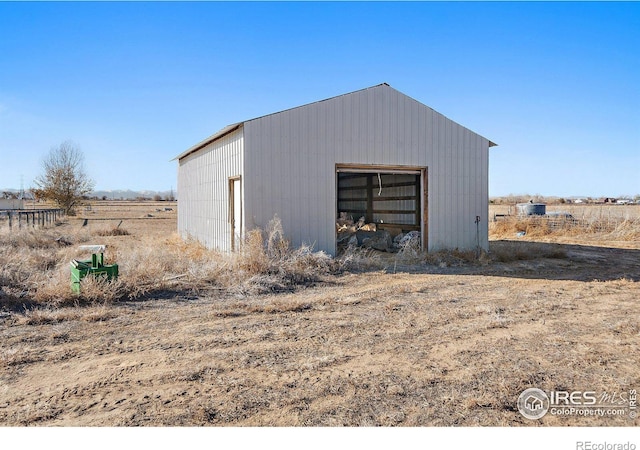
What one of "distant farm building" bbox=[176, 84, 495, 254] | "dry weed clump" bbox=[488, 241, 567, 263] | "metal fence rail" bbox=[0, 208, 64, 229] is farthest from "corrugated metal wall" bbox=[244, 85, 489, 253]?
"metal fence rail" bbox=[0, 208, 64, 229]

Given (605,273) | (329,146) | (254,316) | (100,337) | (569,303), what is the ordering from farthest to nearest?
(329,146) → (605,273) → (569,303) → (254,316) → (100,337)

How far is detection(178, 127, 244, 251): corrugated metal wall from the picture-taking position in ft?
38.3

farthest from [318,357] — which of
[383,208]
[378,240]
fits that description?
[383,208]

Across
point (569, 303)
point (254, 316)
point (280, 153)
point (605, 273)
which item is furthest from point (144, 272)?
point (605, 273)

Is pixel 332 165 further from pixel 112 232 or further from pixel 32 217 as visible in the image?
pixel 32 217

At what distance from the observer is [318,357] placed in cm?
495

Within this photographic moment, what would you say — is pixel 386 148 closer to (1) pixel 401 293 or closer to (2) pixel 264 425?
(1) pixel 401 293

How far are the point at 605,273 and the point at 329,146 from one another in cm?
696

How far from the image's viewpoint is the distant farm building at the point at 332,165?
1093cm

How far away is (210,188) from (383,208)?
670 cm

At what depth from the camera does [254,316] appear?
22.0 ft

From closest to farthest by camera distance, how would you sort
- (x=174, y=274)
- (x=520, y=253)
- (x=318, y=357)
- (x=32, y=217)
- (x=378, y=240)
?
(x=318, y=357) → (x=174, y=274) → (x=520, y=253) → (x=378, y=240) → (x=32, y=217)

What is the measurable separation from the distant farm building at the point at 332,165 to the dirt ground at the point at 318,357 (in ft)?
10.8

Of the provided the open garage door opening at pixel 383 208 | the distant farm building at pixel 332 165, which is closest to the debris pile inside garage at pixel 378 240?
the open garage door opening at pixel 383 208
